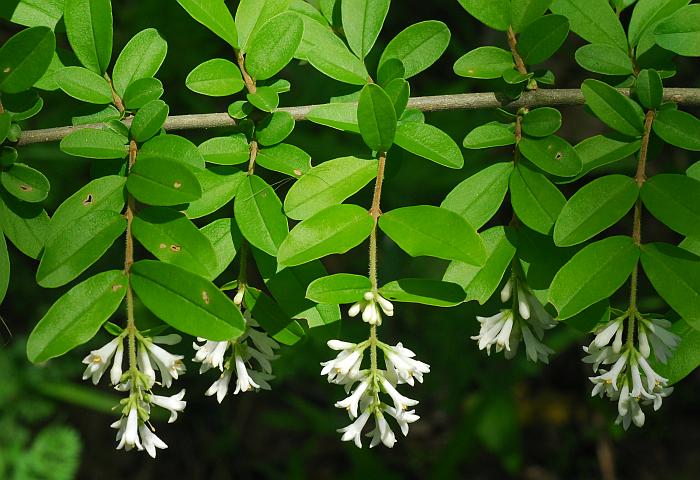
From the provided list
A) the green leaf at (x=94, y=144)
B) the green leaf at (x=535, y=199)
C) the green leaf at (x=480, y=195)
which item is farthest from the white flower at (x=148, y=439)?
the green leaf at (x=535, y=199)

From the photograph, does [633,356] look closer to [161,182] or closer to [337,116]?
[337,116]

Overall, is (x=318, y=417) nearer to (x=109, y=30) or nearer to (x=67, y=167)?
(x=67, y=167)

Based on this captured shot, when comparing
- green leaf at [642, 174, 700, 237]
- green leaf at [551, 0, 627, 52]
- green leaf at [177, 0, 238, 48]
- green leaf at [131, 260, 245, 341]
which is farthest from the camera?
green leaf at [551, 0, 627, 52]

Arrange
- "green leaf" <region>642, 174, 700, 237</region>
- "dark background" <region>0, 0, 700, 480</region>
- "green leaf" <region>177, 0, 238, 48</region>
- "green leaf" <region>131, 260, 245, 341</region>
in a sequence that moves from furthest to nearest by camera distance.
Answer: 1. "dark background" <region>0, 0, 700, 480</region>
2. "green leaf" <region>177, 0, 238, 48</region>
3. "green leaf" <region>642, 174, 700, 237</region>
4. "green leaf" <region>131, 260, 245, 341</region>

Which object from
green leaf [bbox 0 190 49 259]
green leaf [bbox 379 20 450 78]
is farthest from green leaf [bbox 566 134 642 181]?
green leaf [bbox 0 190 49 259]

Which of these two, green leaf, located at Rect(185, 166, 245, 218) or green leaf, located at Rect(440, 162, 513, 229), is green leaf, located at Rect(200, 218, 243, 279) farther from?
green leaf, located at Rect(440, 162, 513, 229)

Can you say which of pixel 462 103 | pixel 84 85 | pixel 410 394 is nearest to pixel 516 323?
pixel 462 103

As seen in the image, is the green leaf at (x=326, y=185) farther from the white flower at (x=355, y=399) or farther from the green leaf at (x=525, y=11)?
the green leaf at (x=525, y=11)
